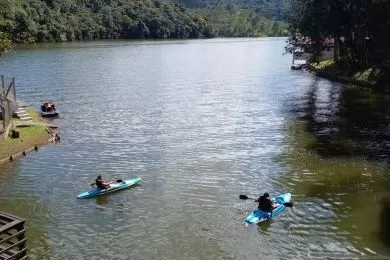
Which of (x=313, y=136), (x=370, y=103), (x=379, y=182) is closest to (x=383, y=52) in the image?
(x=370, y=103)

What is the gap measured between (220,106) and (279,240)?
3910cm

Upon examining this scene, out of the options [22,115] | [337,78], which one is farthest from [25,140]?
[337,78]

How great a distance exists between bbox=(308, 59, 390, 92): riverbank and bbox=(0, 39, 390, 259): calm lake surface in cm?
438

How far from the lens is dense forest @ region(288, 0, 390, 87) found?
2904 inches

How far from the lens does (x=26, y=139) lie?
144 feet

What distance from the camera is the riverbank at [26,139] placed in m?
40.6

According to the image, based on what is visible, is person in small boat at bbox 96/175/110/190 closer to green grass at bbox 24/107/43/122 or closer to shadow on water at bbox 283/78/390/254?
shadow on water at bbox 283/78/390/254

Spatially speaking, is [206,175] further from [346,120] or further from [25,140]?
[346,120]

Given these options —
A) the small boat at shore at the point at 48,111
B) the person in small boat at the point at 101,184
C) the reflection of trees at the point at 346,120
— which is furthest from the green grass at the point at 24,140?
the reflection of trees at the point at 346,120

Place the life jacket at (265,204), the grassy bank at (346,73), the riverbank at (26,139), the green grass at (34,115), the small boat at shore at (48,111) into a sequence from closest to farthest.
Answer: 1. the life jacket at (265,204)
2. the riverbank at (26,139)
3. the green grass at (34,115)
4. the small boat at shore at (48,111)
5. the grassy bank at (346,73)

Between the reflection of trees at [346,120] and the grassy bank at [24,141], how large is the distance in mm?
22944

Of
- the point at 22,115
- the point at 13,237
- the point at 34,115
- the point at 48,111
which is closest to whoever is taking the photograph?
the point at 13,237

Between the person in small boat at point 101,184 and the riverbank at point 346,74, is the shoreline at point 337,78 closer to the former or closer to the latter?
the riverbank at point 346,74

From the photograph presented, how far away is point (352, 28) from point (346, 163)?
50748 millimetres
